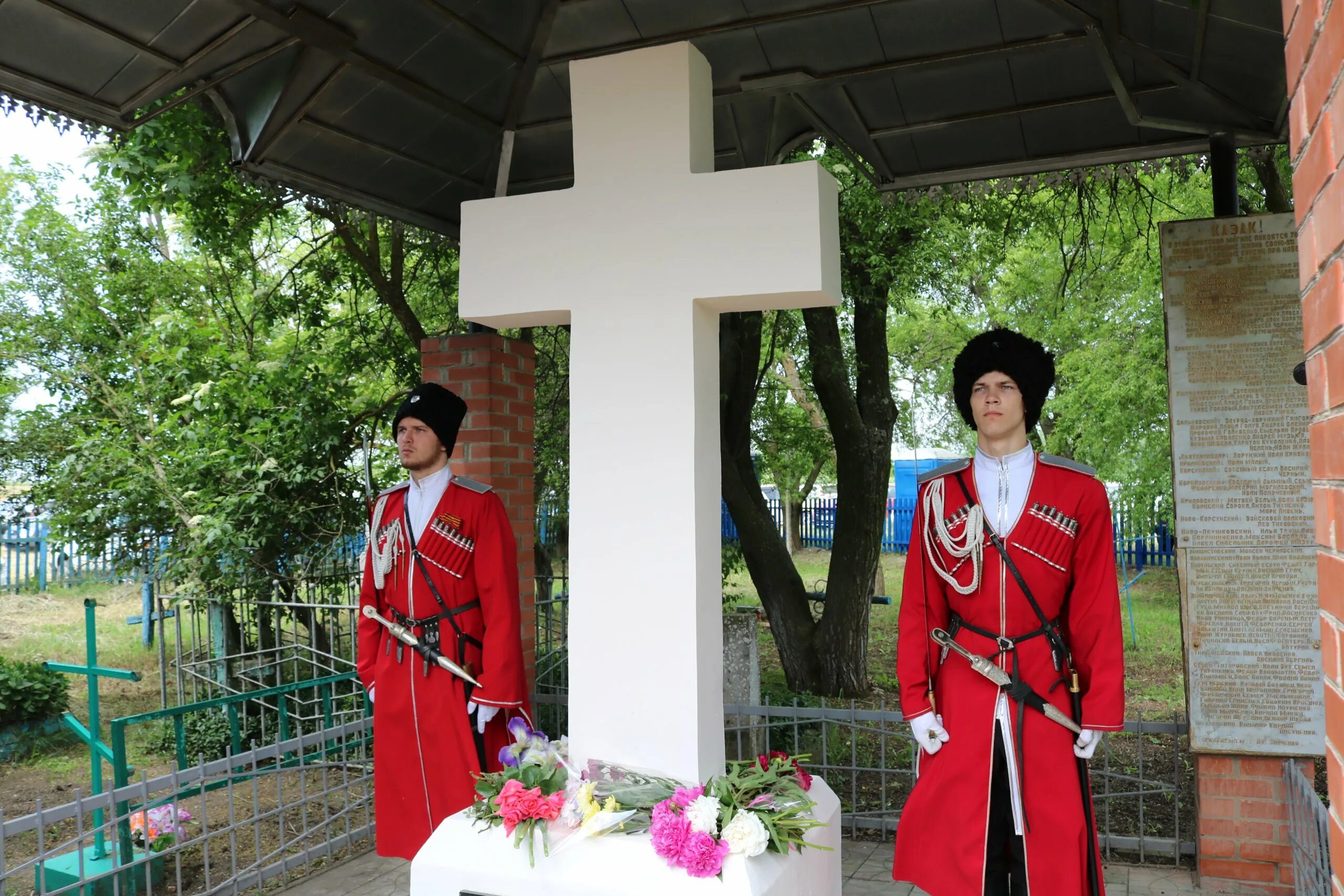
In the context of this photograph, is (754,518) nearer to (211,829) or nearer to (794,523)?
(211,829)

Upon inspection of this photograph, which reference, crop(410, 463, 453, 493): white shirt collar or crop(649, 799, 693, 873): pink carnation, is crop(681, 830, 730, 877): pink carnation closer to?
crop(649, 799, 693, 873): pink carnation

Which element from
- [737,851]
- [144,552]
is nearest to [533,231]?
[737,851]

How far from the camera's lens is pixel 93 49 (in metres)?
2.95

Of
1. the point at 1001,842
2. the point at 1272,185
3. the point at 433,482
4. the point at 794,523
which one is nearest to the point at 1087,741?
the point at 1001,842

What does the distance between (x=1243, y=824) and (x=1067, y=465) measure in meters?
1.78

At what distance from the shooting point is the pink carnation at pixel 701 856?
2158 millimetres

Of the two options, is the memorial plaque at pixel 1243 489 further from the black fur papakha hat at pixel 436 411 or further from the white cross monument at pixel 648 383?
the black fur papakha hat at pixel 436 411

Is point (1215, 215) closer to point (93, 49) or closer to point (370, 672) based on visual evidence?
point (370, 672)

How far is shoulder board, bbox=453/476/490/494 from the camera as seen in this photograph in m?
3.39

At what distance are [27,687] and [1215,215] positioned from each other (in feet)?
30.6

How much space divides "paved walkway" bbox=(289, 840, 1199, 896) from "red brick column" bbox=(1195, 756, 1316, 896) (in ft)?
0.46

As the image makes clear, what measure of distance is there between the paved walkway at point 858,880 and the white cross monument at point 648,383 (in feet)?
4.56

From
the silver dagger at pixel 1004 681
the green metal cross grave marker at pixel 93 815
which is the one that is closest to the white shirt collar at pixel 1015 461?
the silver dagger at pixel 1004 681

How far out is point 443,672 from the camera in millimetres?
3277
